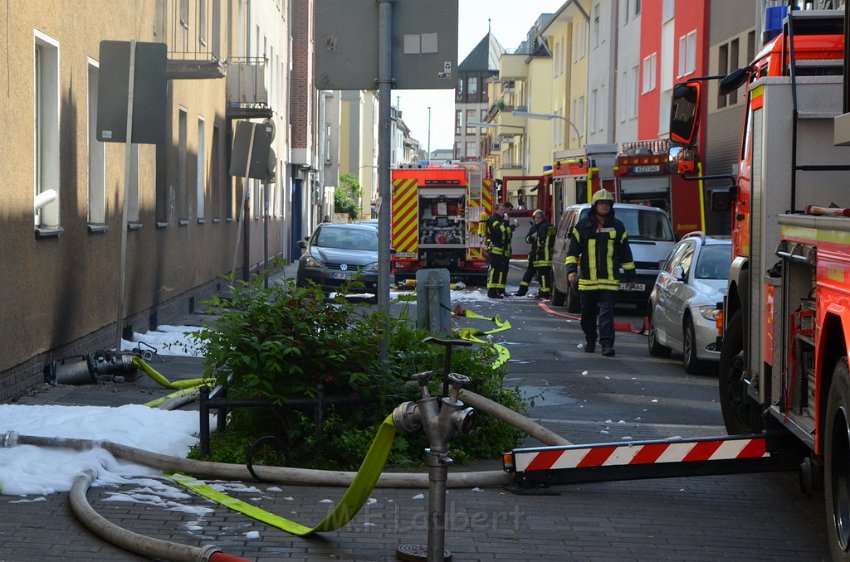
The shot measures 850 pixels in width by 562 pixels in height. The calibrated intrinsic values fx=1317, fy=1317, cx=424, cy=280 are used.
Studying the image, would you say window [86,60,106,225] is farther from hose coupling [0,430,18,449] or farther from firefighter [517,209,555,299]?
firefighter [517,209,555,299]

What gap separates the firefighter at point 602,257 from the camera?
1499cm

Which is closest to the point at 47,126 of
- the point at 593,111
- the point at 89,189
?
the point at 89,189

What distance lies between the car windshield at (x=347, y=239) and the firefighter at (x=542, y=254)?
3461 millimetres

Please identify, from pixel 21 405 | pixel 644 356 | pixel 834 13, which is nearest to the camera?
pixel 834 13

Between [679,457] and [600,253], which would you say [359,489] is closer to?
[679,457]

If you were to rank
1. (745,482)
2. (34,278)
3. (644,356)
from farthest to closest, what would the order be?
(644,356), (34,278), (745,482)

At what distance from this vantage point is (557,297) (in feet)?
80.5

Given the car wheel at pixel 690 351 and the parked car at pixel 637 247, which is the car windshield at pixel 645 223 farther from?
the car wheel at pixel 690 351

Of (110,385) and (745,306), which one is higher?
(745,306)

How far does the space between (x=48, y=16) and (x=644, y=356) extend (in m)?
7.88

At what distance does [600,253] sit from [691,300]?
1.43 meters

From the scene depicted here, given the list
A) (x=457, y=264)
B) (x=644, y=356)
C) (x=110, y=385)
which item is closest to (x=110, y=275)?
(x=110, y=385)

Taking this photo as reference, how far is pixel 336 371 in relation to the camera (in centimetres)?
775

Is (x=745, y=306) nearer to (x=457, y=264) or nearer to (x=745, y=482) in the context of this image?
(x=745, y=482)
